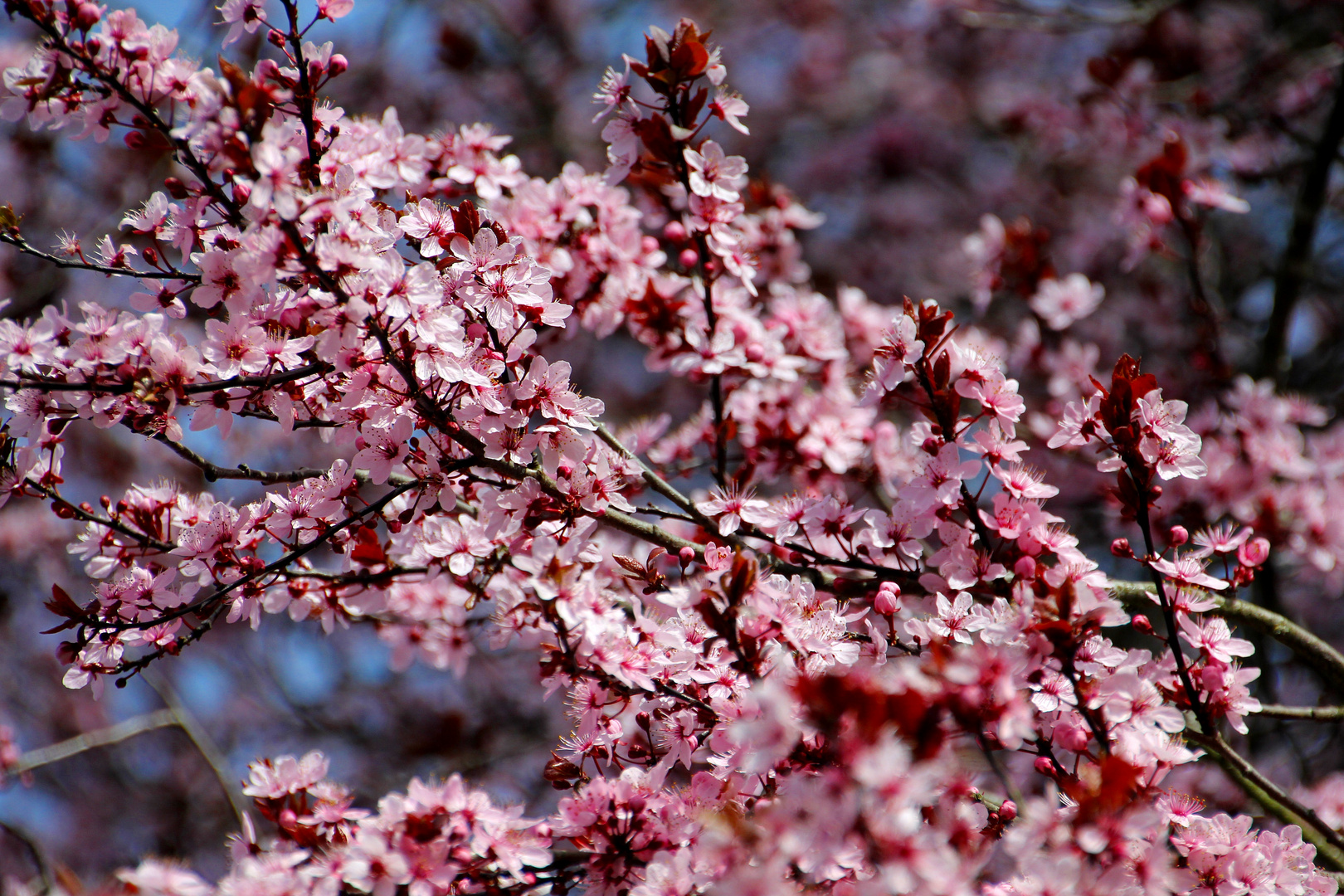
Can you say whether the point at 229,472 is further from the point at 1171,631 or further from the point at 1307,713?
the point at 1307,713

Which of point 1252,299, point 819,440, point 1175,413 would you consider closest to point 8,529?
point 819,440

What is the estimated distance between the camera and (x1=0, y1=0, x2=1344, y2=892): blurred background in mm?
4293

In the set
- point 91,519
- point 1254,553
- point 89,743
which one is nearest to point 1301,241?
point 1254,553

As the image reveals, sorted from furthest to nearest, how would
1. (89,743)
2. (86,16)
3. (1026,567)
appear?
(89,743) < (1026,567) < (86,16)

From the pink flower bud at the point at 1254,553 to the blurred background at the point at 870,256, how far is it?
1413 mm

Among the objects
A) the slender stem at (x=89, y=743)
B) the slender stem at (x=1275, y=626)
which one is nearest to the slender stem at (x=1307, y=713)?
the slender stem at (x=1275, y=626)

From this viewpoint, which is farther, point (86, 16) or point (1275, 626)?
point (1275, 626)

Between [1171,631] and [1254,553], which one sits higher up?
[1254,553]

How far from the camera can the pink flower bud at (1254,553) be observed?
2.36m

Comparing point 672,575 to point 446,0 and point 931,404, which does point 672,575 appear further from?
point 446,0

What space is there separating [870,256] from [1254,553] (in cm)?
572

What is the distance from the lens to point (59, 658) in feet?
7.31

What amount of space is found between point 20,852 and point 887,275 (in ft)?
25.5

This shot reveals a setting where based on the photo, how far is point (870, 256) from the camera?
25.5ft
